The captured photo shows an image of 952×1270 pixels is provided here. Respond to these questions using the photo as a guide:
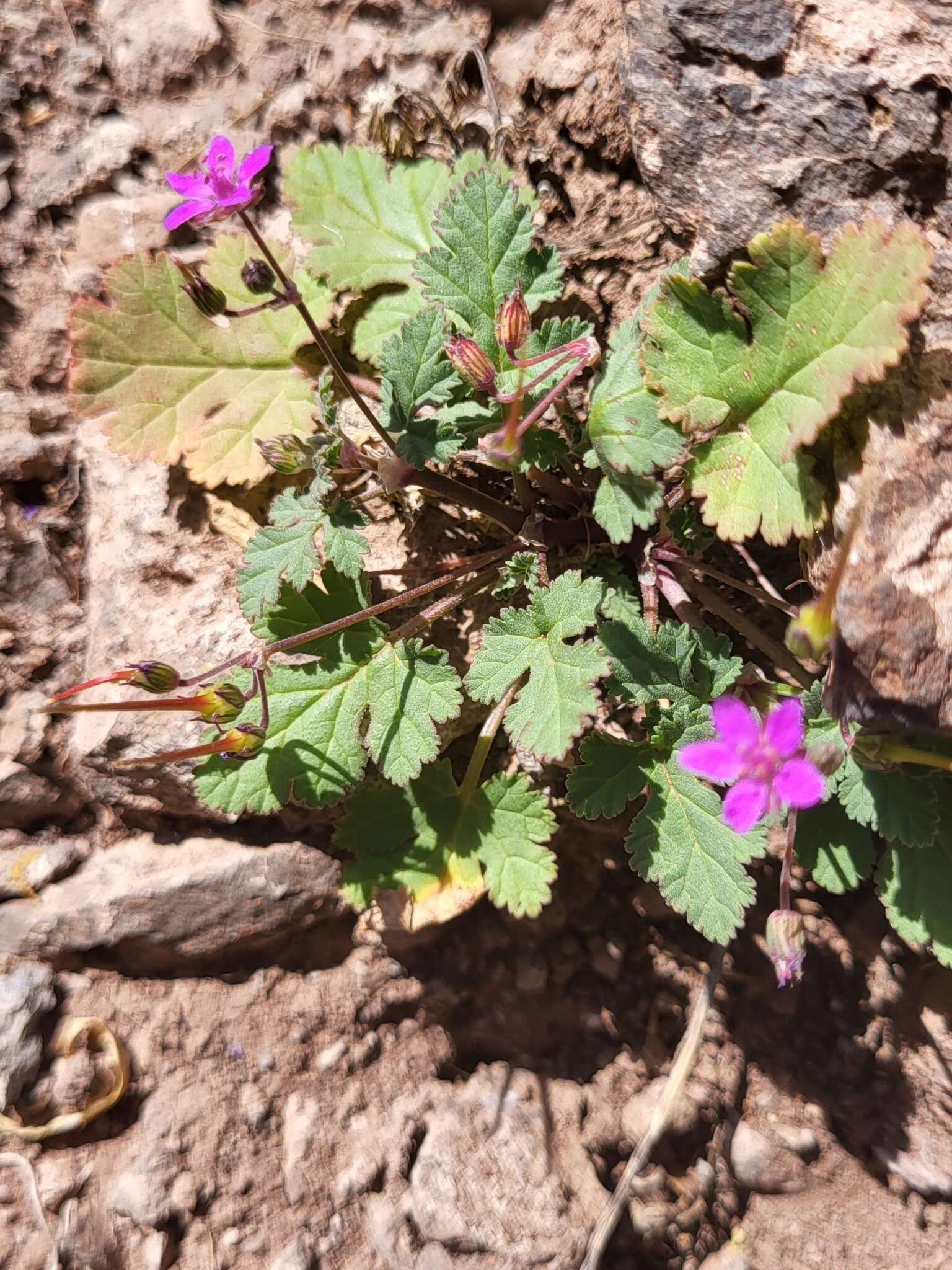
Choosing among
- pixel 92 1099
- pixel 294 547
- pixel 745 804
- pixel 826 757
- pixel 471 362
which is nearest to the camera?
pixel 745 804

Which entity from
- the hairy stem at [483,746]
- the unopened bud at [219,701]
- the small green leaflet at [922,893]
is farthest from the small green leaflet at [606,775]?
the unopened bud at [219,701]

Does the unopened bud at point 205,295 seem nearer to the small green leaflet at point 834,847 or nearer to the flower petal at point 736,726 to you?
the flower petal at point 736,726

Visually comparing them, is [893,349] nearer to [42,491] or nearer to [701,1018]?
[701,1018]

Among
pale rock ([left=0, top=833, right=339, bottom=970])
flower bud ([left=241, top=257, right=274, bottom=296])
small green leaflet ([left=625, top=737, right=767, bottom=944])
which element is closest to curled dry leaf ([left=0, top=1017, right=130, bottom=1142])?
pale rock ([left=0, top=833, right=339, bottom=970])

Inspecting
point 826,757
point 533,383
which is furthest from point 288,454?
point 826,757

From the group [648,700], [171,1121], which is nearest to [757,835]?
[648,700]

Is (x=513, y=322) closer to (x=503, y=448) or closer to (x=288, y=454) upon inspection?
(x=503, y=448)

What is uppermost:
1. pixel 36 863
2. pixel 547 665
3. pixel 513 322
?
pixel 513 322
